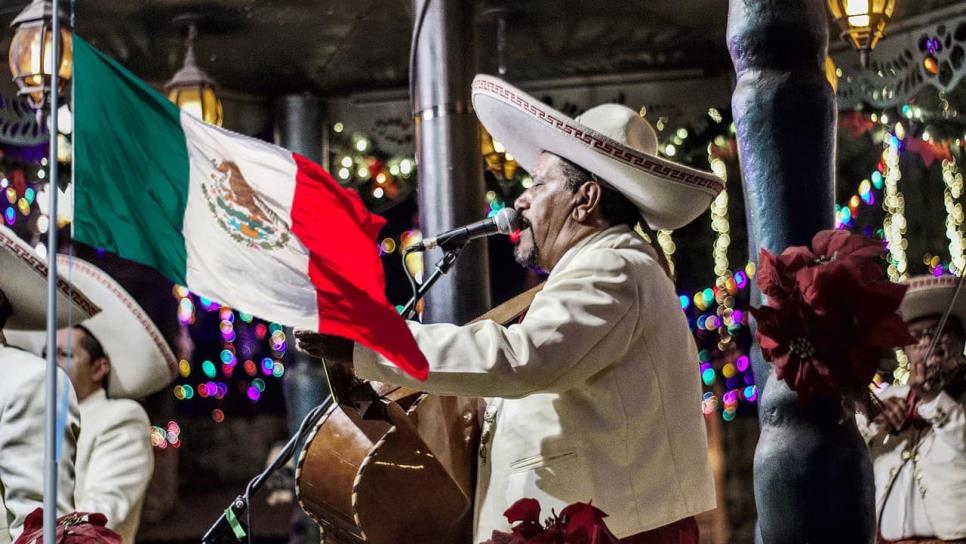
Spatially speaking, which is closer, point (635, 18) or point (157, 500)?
point (635, 18)

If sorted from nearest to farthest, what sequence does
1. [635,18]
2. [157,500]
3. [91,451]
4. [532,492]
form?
[532,492] < [91,451] < [635,18] < [157,500]

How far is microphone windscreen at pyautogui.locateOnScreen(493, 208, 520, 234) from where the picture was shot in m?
3.80

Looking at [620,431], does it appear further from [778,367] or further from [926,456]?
[926,456]

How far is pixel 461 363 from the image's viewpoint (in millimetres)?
3449

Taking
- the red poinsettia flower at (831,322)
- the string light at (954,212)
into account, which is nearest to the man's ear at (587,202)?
the red poinsettia flower at (831,322)

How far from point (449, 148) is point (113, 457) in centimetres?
204

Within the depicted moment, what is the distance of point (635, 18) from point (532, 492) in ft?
24.1

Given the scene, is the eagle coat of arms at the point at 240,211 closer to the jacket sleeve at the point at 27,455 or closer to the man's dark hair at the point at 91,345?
the jacket sleeve at the point at 27,455

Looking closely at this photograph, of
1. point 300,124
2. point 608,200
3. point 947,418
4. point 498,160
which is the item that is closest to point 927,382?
point 947,418

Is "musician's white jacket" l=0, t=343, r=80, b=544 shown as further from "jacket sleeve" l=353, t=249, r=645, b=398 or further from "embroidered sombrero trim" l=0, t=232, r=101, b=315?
"jacket sleeve" l=353, t=249, r=645, b=398

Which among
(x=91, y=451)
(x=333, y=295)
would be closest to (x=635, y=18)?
(x=91, y=451)

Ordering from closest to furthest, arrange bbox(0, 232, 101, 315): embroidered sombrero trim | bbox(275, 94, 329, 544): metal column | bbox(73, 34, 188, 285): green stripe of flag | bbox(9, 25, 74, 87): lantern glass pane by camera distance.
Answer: bbox(73, 34, 188, 285): green stripe of flag
bbox(0, 232, 101, 315): embroidered sombrero trim
bbox(9, 25, 74, 87): lantern glass pane
bbox(275, 94, 329, 544): metal column

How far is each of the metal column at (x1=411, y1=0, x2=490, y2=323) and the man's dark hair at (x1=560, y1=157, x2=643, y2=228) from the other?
3.22m

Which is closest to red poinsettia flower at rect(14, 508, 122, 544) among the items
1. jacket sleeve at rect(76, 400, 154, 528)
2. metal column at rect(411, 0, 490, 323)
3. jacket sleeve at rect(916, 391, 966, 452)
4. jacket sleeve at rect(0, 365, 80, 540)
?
jacket sleeve at rect(0, 365, 80, 540)
